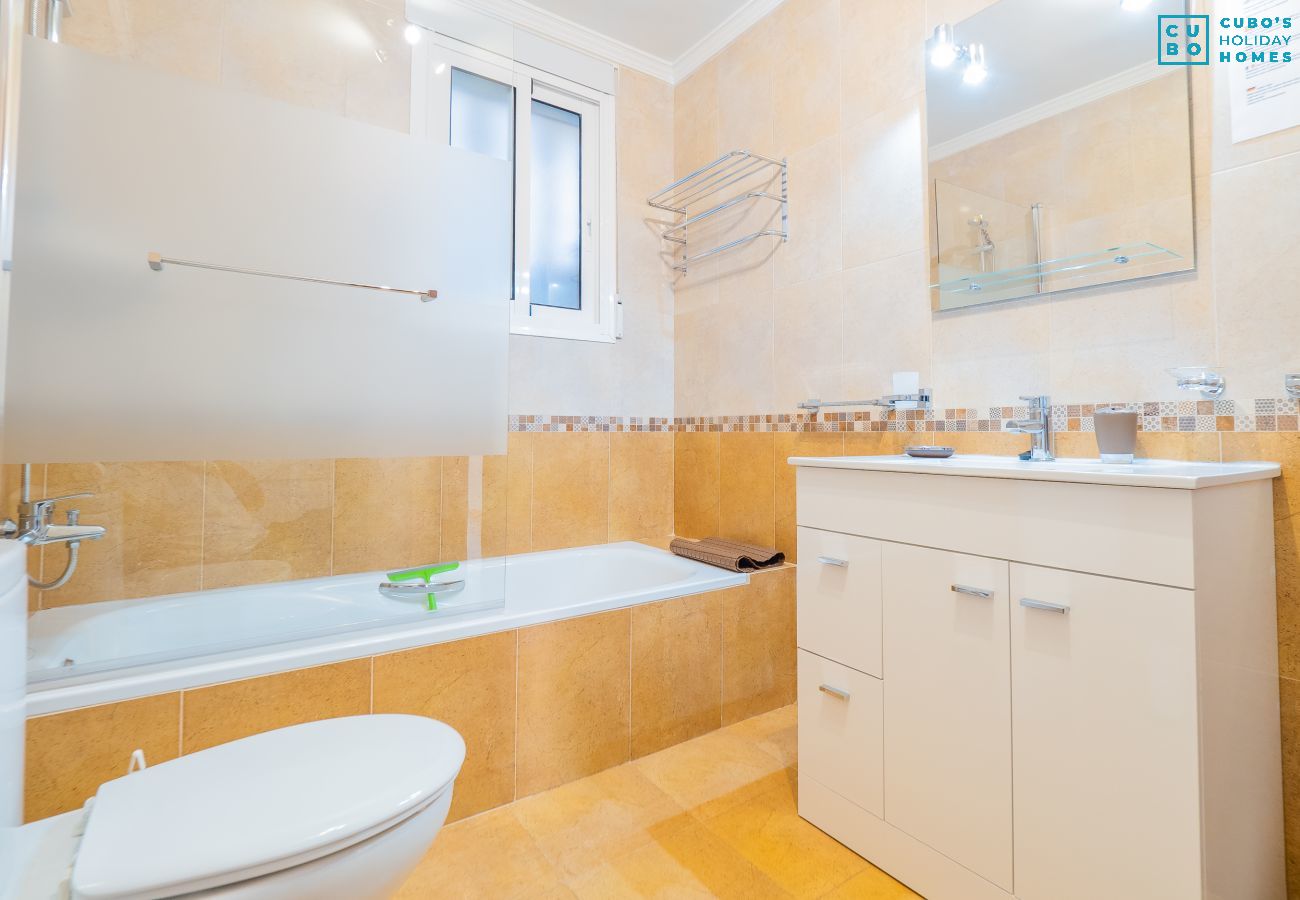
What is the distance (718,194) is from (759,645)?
76.5 inches

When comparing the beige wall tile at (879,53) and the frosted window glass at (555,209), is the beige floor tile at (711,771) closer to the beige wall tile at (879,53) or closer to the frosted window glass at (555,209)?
the frosted window glass at (555,209)

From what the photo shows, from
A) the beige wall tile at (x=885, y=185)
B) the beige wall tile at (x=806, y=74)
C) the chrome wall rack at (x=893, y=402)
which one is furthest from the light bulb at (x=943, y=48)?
the chrome wall rack at (x=893, y=402)

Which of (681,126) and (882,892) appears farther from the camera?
(681,126)

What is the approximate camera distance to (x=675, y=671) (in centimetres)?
191

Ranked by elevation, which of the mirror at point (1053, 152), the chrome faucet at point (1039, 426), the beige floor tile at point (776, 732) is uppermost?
the mirror at point (1053, 152)

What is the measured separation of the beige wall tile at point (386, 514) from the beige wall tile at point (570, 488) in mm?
812

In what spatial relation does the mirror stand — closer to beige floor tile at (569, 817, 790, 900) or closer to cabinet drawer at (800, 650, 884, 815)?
cabinet drawer at (800, 650, 884, 815)

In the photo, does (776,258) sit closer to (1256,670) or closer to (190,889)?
(1256,670)

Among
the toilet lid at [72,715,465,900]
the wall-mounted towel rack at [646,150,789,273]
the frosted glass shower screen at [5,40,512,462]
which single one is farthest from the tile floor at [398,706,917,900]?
the wall-mounted towel rack at [646,150,789,273]

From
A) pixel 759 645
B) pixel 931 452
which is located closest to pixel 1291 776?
pixel 931 452

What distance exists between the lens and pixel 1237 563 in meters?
1.03

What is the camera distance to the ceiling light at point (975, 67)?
1690 mm

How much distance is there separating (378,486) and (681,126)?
230 cm

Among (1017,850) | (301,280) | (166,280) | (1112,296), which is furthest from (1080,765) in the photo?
(166,280)
